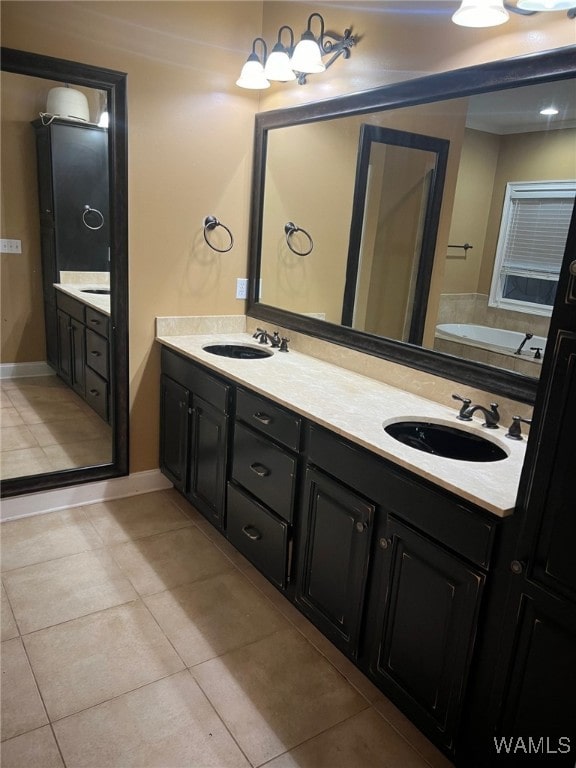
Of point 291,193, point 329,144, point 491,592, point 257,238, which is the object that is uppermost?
point 329,144

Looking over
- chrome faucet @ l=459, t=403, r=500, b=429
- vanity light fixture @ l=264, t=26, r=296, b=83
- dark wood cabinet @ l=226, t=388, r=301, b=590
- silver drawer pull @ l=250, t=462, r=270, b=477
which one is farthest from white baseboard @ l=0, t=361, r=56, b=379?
chrome faucet @ l=459, t=403, r=500, b=429

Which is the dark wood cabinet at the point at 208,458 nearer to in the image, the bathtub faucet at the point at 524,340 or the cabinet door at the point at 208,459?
the cabinet door at the point at 208,459

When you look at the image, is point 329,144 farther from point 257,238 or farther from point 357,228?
point 257,238

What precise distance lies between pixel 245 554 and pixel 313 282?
1.34m

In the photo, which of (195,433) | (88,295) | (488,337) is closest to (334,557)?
(488,337)

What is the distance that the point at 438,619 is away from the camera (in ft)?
4.84

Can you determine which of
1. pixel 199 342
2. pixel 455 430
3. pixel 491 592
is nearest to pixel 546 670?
pixel 491 592

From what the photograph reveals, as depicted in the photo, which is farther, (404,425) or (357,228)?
(357,228)

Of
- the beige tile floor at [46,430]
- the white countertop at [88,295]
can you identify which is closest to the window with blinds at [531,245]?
the white countertop at [88,295]

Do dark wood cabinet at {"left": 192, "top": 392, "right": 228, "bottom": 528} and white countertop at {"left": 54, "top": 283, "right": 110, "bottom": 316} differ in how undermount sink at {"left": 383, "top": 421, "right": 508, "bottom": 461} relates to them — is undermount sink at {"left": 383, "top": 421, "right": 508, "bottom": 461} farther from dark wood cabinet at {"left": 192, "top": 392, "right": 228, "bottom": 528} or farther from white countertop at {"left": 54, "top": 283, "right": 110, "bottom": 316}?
white countertop at {"left": 54, "top": 283, "right": 110, "bottom": 316}

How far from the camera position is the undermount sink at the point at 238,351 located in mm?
2885

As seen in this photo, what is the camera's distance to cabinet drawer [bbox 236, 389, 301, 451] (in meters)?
2.00

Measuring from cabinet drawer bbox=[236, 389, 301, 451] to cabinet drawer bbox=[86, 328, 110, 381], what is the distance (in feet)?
3.12

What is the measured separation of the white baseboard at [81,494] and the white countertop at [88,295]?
35.9 inches
